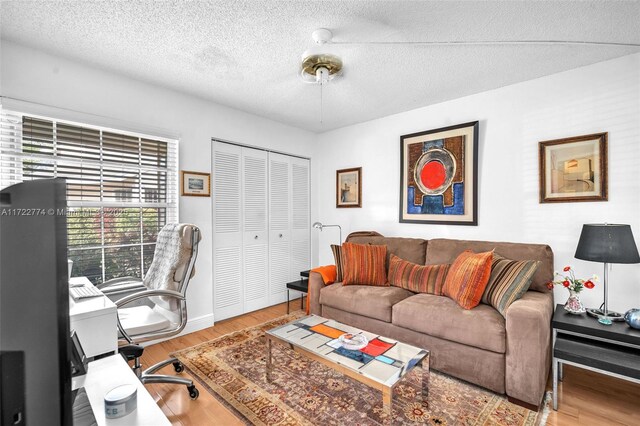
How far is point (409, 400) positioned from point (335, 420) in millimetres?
528

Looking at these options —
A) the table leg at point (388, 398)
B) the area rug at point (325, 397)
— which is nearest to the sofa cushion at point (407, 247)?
the area rug at point (325, 397)

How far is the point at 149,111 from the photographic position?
2756 millimetres

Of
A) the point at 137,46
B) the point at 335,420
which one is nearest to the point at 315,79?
the point at 137,46

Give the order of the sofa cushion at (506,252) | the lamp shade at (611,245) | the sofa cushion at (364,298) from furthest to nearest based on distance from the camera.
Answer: the sofa cushion at (364,298) → the sofa cushion at (506,252) → the lamp shade at (611,245)

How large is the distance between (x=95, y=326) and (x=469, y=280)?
2416 millimetres

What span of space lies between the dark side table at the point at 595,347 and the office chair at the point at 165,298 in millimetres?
2377

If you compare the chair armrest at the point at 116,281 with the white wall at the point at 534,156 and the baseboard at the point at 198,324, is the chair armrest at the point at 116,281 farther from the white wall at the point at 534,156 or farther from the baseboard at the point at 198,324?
the white wall at the point at 534,156

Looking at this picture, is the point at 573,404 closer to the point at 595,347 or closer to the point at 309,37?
the point at 595,347

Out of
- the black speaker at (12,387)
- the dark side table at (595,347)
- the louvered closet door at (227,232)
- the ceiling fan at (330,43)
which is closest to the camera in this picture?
the black speaker at (12,387)

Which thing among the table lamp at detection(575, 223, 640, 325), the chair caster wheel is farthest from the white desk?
the table lamp at detection(575, 223, 640, 325)

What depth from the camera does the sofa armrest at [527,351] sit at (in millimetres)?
1795

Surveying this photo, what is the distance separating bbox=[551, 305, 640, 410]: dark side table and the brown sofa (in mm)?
74

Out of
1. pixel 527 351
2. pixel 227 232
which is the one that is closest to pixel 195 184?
pixel 227 232

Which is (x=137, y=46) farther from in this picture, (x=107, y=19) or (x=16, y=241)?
(x=16, y=241)
